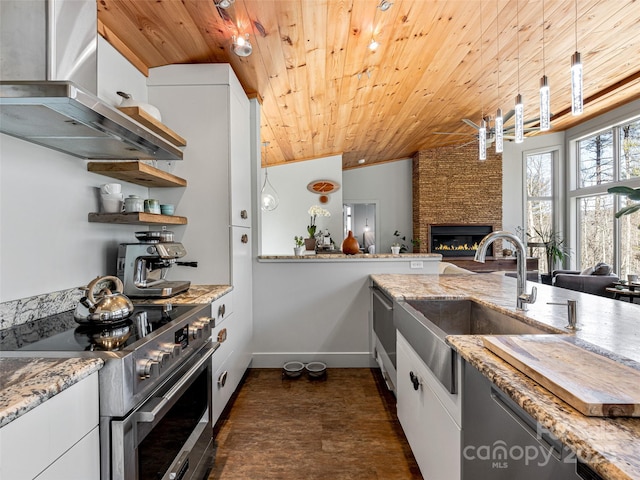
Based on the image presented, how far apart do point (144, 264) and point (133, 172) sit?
511mm

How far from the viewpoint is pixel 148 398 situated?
1071 millimetres

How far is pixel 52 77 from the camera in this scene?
106 cm

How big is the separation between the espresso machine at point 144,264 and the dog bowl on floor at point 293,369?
134cm

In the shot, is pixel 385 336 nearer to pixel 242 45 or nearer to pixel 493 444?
pixel 493 444

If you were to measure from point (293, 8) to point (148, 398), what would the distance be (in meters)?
2.13

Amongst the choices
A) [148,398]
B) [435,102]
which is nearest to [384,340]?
[148,398]

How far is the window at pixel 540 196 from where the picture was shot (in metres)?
7.66

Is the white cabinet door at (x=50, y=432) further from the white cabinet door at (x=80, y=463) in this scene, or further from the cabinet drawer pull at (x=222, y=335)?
the cabinet drawer pull at (x=222, y=335)

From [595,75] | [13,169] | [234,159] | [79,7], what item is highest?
[595,75]

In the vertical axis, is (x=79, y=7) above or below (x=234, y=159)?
above

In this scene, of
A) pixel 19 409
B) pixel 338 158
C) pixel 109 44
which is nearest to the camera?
pixel 19 409

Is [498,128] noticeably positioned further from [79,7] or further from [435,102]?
[79,7]

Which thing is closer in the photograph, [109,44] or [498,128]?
[109,44]

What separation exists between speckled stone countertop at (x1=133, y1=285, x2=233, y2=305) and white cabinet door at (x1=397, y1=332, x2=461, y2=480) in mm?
1088
